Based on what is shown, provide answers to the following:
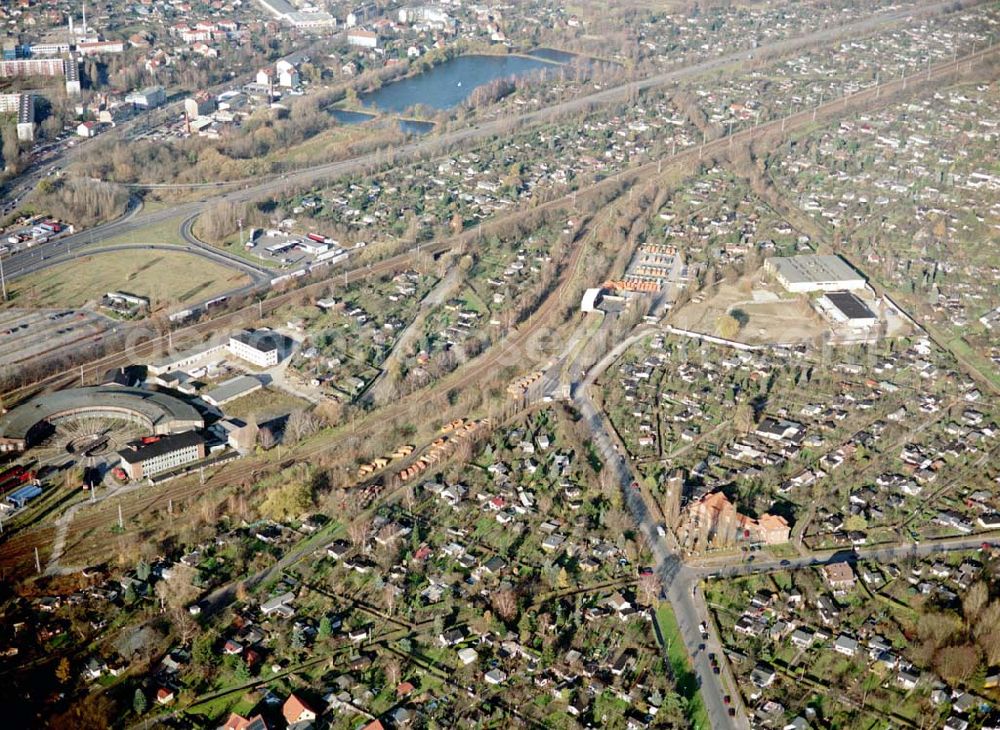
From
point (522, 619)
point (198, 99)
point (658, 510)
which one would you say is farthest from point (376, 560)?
point (198, 99)

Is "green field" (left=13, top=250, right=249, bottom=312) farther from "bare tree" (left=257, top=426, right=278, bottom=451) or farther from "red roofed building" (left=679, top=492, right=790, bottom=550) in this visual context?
"red roofed building" (left=679, top=492, right=790, bottom=550)

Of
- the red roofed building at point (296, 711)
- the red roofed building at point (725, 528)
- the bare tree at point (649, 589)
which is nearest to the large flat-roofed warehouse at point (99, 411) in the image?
the red roofed building at point (296, 711)

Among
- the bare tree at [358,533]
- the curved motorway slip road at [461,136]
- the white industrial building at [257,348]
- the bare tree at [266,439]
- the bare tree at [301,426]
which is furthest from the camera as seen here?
the curved motorway slip road at [461,136]

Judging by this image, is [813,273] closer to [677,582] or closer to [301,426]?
[677,582]

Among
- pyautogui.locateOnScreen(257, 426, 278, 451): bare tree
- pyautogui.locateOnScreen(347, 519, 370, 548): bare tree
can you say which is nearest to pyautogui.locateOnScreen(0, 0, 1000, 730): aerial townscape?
pyautogui.locateOnScreen(347, 519, 370, 548): bare tree

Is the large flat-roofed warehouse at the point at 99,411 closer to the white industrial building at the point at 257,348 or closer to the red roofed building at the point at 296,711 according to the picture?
the white industrial building at the point at 257,348

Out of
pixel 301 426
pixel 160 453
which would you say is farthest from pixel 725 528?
pixel 160 453

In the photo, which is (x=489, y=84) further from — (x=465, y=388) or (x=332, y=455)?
(x=332, y=455)
